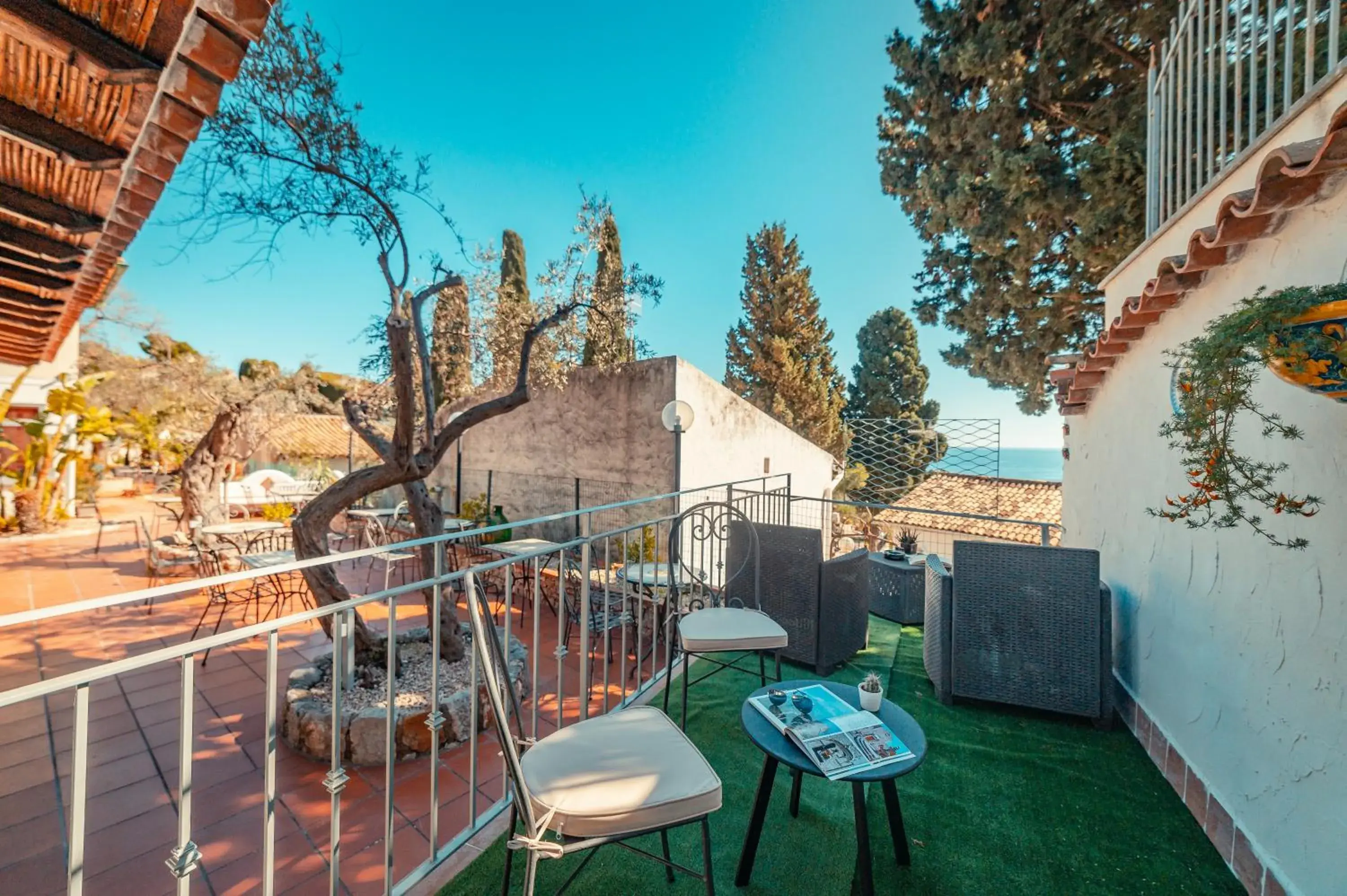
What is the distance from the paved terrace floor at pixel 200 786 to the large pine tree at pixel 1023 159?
231 inches

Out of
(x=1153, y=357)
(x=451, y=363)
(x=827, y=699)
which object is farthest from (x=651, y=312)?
(x=827, y=699)

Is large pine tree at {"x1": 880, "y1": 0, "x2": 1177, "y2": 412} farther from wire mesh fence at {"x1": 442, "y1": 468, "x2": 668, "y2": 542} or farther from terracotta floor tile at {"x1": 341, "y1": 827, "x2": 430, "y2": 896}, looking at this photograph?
terracotta floor tile at {"x1": 341, "y1": 827, "x2": 430, "y2": 896}

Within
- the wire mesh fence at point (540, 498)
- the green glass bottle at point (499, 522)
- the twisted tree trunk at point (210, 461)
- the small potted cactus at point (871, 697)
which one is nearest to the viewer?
the small potted cactus at point (871, 697)

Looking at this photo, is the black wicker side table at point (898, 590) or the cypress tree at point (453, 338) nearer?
the black wicker side table at point (898, 590)

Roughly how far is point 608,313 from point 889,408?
1543 cm

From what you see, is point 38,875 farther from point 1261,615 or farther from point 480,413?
point 1261,615

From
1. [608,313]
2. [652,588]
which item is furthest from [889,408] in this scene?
[652,588]

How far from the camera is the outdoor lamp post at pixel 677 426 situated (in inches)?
249

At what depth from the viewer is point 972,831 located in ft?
6.73

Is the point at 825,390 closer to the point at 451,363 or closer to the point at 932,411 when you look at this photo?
the point at 932,411

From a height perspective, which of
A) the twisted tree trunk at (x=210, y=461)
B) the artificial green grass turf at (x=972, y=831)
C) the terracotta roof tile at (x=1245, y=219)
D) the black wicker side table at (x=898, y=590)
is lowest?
the artificial green grass turf at (x=972, y=831)

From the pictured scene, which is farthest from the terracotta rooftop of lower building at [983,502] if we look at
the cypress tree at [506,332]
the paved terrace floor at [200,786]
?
the paved terrace floor at [200,786]

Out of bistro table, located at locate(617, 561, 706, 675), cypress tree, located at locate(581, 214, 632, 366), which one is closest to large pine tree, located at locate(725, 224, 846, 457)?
cypress tree, located at locate(581, 214, 632, 366)

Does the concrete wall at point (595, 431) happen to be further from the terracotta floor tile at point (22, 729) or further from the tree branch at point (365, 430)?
the terracotta floor tile at point (22, 729)
